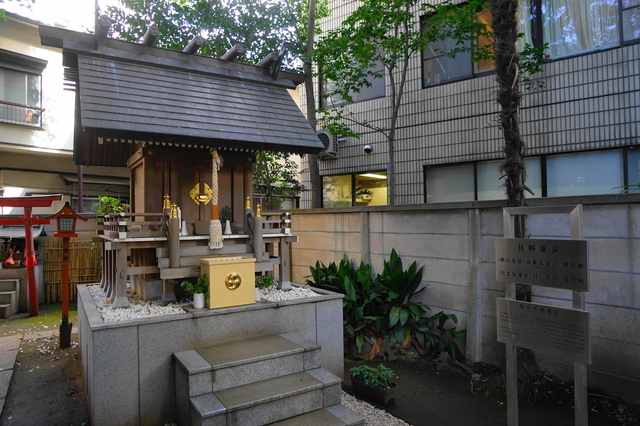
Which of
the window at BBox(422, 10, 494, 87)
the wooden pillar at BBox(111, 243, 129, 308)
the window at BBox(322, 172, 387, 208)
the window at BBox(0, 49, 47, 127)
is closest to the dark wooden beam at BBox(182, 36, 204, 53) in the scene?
the wooden pillar at BBox(111, 243, 129, 308)

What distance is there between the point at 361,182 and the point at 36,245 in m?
10.3

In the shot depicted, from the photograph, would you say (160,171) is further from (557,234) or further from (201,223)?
(557,234)

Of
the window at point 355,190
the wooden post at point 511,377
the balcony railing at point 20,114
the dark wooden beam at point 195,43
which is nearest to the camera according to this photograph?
the wooden post at point 511,377

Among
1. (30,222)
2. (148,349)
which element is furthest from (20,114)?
(148,349)

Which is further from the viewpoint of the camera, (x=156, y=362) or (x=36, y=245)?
(x=36, y=245)

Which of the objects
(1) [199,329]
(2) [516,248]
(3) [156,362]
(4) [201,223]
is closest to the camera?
(2) [516,248]

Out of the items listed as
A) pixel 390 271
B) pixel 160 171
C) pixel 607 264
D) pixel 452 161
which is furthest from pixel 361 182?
pixel 607 264

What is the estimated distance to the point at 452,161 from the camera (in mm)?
10047

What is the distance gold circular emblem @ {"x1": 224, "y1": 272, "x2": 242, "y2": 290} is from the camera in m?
5.76

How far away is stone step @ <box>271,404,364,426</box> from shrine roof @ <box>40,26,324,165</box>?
408 cm

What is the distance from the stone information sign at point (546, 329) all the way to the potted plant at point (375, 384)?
1864mm

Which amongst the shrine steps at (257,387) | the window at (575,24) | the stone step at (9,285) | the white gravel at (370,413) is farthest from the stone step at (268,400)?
the stone step at (9,285)

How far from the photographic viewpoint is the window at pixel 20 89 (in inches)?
551

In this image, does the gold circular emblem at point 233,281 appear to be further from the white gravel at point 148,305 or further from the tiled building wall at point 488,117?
the tiled building wall at point 488,117
